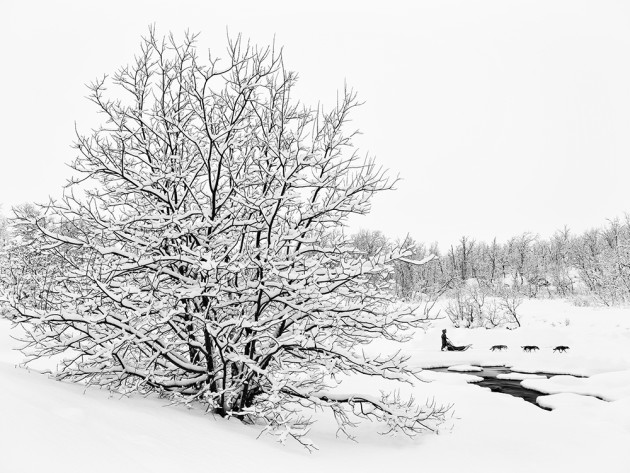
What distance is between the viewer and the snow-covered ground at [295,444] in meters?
3.11

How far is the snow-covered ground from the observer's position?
10.2ft

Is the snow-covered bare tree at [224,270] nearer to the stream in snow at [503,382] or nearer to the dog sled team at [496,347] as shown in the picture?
the stream in snow at [503,382]

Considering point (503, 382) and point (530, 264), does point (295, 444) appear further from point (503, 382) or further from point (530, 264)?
point (530, 264)

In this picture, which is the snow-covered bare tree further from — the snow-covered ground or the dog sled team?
the dog sled team

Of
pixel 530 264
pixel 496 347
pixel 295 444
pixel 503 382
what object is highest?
pixel 530 264

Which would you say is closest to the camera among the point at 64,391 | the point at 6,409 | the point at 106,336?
the point at 6,409

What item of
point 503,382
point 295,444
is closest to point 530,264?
point 503,382

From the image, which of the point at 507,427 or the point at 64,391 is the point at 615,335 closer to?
the point at 507,427

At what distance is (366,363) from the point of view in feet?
19.4

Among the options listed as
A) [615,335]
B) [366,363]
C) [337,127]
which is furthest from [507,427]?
[615,335]

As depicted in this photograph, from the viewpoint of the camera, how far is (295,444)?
559 cm

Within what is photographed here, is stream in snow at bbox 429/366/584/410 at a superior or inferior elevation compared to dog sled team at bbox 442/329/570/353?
inferior

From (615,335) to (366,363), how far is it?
57.9 feet

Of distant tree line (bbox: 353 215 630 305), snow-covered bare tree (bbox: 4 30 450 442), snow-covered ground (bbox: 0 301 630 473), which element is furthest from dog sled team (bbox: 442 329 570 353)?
distant tree line (bbox: 353 215 630 305)
